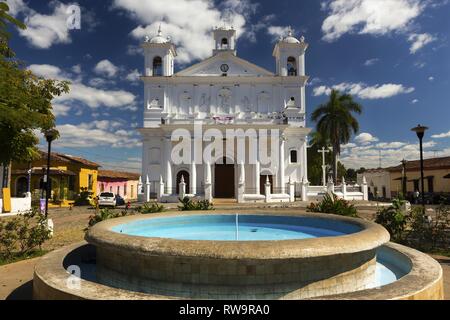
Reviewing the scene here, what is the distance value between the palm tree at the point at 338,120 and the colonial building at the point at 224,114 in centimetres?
396

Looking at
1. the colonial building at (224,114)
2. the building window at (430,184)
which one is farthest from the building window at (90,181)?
the building window at (430,184)

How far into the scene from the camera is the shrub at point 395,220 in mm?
9055

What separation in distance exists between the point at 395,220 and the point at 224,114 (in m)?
23.2

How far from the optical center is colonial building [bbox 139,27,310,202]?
2764 centimetres

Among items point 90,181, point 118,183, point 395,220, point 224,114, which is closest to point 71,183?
point 90,181

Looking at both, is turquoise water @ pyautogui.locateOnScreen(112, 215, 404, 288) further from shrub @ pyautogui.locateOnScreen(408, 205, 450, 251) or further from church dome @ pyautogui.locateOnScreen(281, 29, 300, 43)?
church dome @ pyautogui.locateOnScreen(281, 29, 300, 43)

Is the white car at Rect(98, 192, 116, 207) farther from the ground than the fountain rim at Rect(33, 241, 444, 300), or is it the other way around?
the fountain rim at Rect(33, 241, 444, 300)

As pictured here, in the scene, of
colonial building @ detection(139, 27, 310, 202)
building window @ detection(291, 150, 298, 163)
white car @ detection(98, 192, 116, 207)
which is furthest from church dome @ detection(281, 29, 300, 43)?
white car @ detection(98, 192, 116, 207)

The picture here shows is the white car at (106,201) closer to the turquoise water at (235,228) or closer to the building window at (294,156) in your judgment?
the building window at (294,156)

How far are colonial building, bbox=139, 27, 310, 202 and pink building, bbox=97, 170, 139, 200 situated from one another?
12870 millimetres

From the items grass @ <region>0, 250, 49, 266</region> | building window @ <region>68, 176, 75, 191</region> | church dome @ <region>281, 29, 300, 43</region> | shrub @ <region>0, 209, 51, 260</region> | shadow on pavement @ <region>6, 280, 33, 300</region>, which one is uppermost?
church dome @ <region>281, 29, 300, 43</region>

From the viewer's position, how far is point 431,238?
29.8ft
